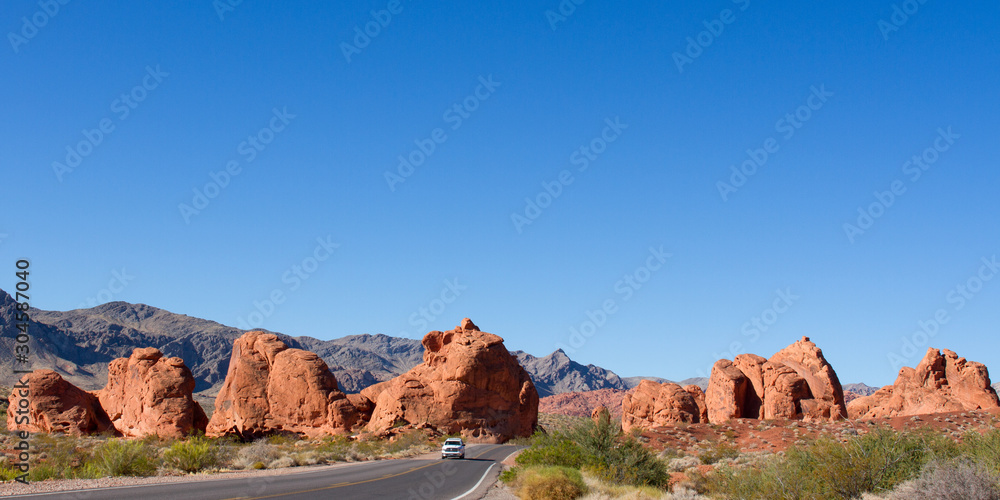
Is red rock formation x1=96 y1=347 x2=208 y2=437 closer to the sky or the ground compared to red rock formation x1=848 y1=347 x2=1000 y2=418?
closer to the sky

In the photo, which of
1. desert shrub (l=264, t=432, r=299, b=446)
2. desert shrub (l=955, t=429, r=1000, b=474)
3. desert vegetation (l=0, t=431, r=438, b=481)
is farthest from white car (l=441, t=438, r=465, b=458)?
desert shrub (l=955, t=429, r=1000, b=474)

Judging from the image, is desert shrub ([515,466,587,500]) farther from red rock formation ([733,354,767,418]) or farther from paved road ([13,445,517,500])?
red rock formation ([733,354,767,418])

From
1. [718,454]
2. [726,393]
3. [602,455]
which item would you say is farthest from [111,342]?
[602,455]

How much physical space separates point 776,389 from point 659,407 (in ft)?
26.2

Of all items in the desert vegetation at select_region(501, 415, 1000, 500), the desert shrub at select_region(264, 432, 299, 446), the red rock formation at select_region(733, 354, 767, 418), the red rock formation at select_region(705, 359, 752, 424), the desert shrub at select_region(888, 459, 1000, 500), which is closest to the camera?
the desert shrub at select_region(888, 459, 1000, 500)

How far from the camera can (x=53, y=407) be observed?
130 feet

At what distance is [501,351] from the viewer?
5053 centimetres

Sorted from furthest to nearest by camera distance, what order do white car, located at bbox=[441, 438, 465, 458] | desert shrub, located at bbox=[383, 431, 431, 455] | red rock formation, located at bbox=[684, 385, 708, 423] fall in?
red rock formation, located at bbox=[684, 385, 708, 423] < desert shrub, located at bbox=[383, 431, 431, 455] < white car, located at bbox=[441, 438, 465, 458]

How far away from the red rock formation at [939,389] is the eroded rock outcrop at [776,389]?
6675mm

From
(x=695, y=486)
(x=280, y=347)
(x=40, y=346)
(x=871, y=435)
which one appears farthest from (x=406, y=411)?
(x=40, y=346)

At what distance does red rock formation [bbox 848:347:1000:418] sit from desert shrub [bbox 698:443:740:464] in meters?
21.8

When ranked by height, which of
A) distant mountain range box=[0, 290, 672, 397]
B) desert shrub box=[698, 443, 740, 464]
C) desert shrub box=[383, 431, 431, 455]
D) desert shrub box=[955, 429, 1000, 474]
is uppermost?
distant mountain range box=[0, 290, 672, 397]

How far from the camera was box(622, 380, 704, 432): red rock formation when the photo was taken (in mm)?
47000

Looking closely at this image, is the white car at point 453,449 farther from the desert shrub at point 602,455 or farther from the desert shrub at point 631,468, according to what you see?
the desert shrub at point 631,468
